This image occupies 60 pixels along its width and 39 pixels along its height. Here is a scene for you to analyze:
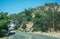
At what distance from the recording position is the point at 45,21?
88562mm

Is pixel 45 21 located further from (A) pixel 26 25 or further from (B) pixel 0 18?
(A) pixel 26 25

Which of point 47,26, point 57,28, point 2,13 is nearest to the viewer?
point 2,13

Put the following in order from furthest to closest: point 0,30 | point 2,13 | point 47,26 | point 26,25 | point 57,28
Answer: point 26,25 → point 47,26 → point 57,28 → point 2,13 → point 0,30

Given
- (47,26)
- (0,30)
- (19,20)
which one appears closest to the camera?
(0,30)

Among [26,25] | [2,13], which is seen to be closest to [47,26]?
[2,13]

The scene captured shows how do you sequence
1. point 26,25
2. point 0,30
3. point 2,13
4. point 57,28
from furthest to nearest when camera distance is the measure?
point 26,25 < point 57,28 < point 2,13 < point 0,30

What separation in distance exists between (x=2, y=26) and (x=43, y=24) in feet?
129

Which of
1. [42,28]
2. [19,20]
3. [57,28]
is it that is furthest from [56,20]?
[19,20]

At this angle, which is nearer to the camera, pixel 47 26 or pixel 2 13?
pixel 2 13

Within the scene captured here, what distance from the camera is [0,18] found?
5406 cm

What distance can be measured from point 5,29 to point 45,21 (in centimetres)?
3708

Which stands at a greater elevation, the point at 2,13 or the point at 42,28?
the point at 2,13

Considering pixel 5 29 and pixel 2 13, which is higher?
pixel 2 13

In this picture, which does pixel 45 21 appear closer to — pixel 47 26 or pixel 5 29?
pixel 47 26
